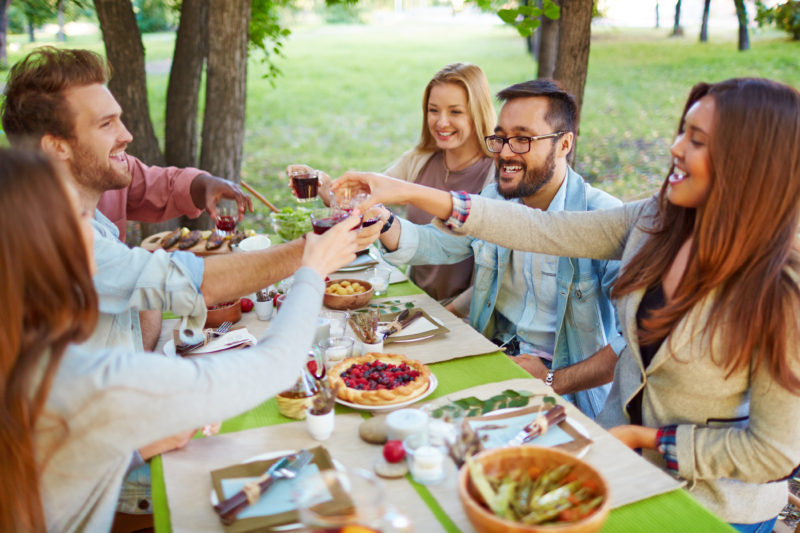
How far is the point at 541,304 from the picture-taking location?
10.2 feet

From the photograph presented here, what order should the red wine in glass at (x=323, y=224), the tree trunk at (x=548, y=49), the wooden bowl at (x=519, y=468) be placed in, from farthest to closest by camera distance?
the tree trunk at (x=548, y=49) < the red wine in glass at (x=323, y=224) < the wooden bowl at (x=519, y=468)

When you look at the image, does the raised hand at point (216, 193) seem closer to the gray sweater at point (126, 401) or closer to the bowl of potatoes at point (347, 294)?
the bowl of potatoes at point (347, 294)

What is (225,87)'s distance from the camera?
5109mm

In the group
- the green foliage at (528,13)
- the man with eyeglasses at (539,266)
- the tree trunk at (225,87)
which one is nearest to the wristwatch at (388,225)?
the man with eyeglasses at (539,266)

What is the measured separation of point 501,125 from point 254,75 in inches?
716

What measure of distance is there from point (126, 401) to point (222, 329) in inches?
53.6

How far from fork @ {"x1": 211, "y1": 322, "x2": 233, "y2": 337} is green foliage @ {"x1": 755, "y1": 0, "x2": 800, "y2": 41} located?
596 cm

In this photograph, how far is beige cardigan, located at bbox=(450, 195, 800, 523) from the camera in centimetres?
182

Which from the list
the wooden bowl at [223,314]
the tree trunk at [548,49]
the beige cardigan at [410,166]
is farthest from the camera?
the tree trunk at [548,49]

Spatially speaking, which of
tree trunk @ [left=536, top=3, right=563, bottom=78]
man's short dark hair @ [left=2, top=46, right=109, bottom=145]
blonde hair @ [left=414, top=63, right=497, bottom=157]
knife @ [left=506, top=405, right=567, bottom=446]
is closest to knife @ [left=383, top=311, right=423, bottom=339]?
knife @ [left=506, top=405, right=567, bottom=446]

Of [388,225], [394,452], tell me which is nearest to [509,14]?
[388,225]

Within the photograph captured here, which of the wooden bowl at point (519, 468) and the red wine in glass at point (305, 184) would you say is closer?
the wooden bowl at point (519, 468)

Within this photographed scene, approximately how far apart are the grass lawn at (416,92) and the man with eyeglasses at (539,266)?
3171 mm

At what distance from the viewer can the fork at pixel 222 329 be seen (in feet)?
8.40
